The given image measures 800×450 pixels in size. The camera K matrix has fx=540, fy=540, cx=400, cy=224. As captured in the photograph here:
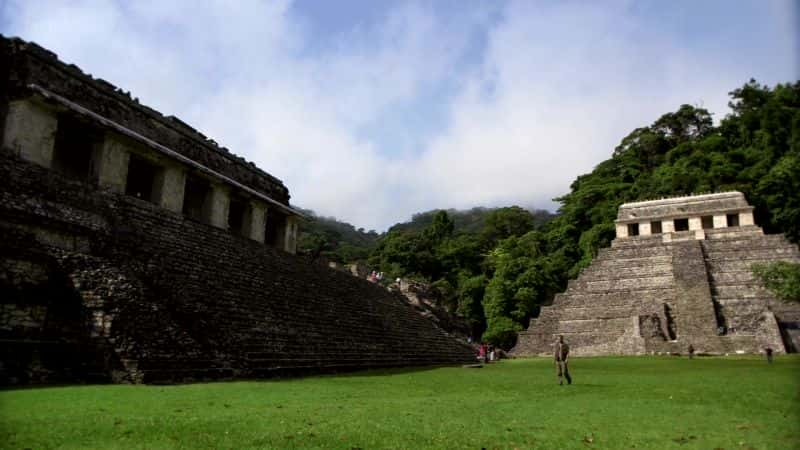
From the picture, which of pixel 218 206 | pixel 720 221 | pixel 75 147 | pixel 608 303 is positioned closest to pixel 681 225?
pixel 720 221

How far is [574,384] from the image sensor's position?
28.0ft

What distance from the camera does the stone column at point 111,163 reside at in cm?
1295

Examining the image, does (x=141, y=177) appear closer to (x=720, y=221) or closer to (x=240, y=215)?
(x=240, y=215)

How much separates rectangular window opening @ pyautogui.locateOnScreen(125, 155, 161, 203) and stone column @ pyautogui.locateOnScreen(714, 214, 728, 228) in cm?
2607

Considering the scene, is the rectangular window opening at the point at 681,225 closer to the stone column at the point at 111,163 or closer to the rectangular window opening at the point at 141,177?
the rectangular window opening at the point at 141,177

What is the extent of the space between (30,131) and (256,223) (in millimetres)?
8099

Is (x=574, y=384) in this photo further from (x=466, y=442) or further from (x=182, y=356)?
(x=182, y=356)

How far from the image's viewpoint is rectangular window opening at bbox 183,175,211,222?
54.7ft

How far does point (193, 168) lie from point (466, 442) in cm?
1375

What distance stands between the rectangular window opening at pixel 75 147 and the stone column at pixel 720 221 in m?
27.5

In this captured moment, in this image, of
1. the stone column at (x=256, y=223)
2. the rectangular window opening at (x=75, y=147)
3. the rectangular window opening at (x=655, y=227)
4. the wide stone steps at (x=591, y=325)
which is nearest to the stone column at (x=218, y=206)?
the stone column at (x=256, y=223)

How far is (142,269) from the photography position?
9.46 meters

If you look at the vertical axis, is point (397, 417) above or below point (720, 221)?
below

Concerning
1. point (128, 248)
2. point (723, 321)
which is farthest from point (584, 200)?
point (128, 248)
